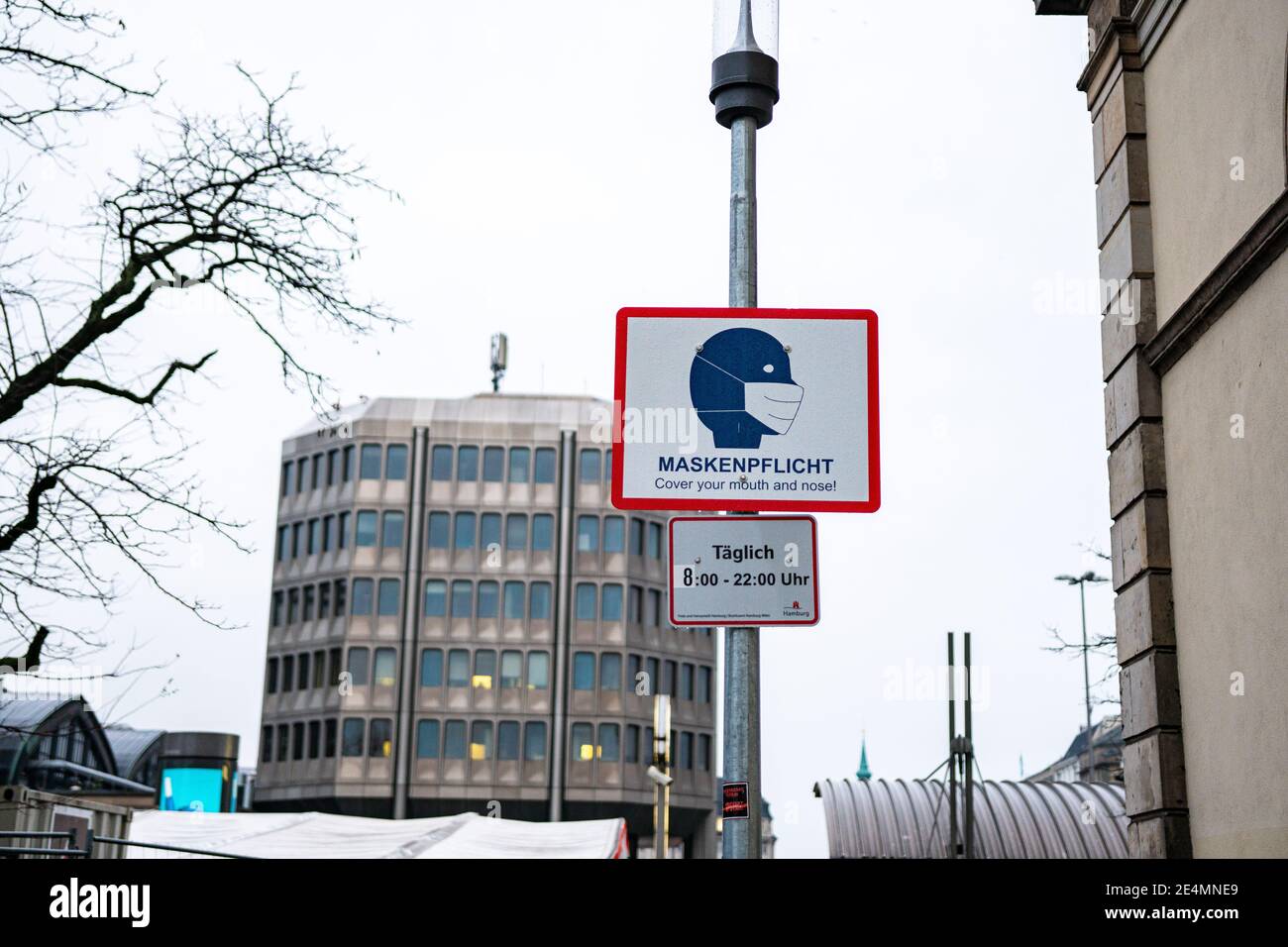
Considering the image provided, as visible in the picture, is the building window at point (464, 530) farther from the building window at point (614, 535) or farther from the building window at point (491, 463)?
the building window at point (614, 535)

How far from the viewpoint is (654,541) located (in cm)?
7969

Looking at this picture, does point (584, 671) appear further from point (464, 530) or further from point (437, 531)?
point (437, 531)

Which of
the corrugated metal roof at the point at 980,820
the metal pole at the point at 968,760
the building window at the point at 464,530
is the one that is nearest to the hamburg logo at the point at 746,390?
the metal pole at the point at 968,760

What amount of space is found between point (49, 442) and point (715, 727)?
69525 millimetres

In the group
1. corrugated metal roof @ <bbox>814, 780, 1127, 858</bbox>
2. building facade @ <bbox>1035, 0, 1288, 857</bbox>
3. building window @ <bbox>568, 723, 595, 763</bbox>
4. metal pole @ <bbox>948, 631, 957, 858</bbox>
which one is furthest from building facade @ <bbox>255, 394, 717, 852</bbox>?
building facade @ <bbox>1035, 0, 1288, 857</bbox>

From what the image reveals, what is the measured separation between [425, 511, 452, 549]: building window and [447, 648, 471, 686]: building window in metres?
5.66

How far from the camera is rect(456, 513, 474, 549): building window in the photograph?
7821 cm

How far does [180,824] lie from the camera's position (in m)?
33.6

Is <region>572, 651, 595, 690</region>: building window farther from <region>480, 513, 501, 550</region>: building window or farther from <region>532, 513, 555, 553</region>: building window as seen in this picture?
<region>480, 513, 501, 550</region>: building window

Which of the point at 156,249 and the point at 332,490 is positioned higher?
the point at 332,490

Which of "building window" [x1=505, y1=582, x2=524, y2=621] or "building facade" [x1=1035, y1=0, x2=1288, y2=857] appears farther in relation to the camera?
"building window" [x1=505, y1=582, x2=524, y2=621]

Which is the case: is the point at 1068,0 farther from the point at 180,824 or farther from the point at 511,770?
the point at 511,770

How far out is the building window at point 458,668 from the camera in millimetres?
76375

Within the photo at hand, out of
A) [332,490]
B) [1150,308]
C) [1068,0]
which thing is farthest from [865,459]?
[332,490]
